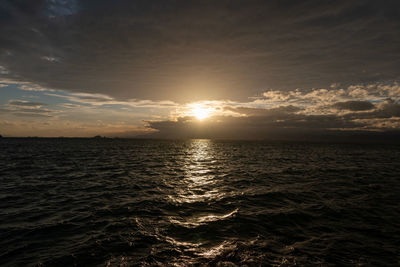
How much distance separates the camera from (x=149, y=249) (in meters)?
8.70

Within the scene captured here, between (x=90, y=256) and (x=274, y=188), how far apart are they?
53.9 ft

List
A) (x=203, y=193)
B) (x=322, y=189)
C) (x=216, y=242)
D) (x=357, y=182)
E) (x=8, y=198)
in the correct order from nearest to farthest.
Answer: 1. (x=216, y=242)
2. (x=8, y=198)
3. (x=203, y=193)
4. (x=322, y=189)
5. (x=357, y=182)

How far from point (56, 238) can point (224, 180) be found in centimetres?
1705

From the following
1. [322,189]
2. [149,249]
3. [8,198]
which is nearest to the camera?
[149,249]

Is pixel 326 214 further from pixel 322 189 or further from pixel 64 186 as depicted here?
pixel 64 186

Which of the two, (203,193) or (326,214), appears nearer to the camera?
(326,214)

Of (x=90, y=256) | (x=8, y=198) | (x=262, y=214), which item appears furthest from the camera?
(x=8, y=198)

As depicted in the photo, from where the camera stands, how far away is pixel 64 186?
20047 mm

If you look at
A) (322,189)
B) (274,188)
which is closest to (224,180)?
(274,188)

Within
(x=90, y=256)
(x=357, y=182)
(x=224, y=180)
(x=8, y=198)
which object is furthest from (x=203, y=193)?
(x=357, y=182)

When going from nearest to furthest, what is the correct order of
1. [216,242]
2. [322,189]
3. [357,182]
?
1. [216,242]
2. [322,189]
3. [357,182]

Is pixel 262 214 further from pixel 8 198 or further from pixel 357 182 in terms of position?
pixel 8 198

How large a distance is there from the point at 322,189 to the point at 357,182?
7059mm

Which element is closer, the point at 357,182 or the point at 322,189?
the point at 322,189
